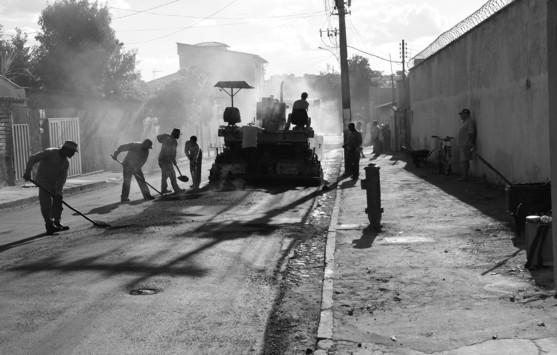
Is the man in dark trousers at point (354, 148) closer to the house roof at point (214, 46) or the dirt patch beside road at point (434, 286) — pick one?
the dirt patch beside road at point (434, 286)

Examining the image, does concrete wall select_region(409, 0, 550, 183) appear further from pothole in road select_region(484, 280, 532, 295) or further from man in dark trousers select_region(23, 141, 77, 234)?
man in dark trousers select_region(23, 141, 77, 234)

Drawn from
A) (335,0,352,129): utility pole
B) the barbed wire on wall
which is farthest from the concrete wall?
(335,0,352,129): utility pole

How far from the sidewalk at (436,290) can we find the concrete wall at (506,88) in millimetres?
1835

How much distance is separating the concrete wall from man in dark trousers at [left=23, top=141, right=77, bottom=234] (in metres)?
7.86

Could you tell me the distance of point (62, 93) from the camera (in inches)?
1136

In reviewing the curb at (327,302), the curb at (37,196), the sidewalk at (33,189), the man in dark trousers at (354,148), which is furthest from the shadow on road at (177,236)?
the sidewalk at (33,189)

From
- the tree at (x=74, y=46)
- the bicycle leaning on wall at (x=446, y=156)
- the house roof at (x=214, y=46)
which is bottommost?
the bicycle leaning on wall at (x=446, y=156)

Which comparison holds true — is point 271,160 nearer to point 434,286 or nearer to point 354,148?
point 354,148

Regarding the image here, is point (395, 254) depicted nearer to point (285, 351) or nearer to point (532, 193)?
point (532, 193)

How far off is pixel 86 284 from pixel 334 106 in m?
87.9

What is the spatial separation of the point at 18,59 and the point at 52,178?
34.1 meters

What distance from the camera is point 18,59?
142ft

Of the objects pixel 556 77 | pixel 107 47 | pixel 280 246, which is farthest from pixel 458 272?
pixel 107 47

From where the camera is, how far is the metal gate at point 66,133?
27312 millimetres
